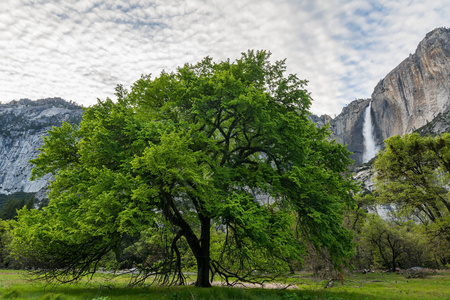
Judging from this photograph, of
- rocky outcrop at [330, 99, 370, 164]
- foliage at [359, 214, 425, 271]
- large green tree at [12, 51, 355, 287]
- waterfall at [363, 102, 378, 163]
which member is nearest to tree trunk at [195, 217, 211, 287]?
large green tree at [12, 51, 355, 287]

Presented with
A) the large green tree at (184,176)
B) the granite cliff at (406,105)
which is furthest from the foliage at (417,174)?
the granite cliff at (406,105)

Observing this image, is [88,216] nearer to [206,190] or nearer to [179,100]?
[206,190]

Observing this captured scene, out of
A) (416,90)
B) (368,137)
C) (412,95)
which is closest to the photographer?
(416,90)

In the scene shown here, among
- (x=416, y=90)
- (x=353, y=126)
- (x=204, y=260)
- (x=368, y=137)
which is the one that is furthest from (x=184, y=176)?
(x=353, y=126)

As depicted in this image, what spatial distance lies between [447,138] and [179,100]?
23316 mm

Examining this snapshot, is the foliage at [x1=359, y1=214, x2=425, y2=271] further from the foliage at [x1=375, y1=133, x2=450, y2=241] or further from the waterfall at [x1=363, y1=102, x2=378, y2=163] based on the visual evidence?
the waterfall at [x1=363, y1=102, x2=378, y2=163]

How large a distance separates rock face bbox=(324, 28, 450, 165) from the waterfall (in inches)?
81.6

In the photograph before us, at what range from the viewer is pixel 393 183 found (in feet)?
74.3

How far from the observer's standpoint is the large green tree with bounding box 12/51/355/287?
7.98 metres

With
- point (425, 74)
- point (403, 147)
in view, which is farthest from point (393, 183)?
point (425, 74)

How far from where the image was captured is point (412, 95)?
121188 millimetres

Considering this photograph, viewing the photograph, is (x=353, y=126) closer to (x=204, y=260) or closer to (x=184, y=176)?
(x=204, y=260)

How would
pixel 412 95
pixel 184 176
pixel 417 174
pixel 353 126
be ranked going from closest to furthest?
pixel 184 176, pixel 417 174, pixel 412 95, pixel 353 126

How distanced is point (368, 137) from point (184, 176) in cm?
17020
